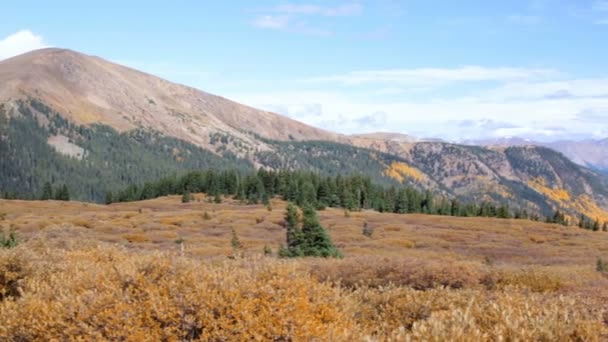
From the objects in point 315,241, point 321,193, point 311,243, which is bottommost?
point 321,193

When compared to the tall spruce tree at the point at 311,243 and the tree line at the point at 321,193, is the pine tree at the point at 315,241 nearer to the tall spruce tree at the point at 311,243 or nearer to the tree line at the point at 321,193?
the tall spruce tree at the point at 311,243

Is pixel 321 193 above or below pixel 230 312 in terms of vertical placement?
below

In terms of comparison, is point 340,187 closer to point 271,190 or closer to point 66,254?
point 271,190

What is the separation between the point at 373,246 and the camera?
2229 inches

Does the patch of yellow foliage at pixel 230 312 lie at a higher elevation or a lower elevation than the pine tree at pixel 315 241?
higher

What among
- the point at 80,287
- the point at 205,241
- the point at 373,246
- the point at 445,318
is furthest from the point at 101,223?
the point at 445,318

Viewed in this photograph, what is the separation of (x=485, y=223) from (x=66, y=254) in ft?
300

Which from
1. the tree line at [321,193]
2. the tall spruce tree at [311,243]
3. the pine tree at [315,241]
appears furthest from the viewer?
the tree line at [321,193]

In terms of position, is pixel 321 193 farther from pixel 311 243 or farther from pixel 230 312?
pixel 230 312

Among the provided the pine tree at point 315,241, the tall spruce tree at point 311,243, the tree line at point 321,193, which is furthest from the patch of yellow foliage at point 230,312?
the tree line at point 321,193

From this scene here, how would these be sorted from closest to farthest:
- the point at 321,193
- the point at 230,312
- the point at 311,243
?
1. the point at 230,312
2. the point at 311,243
3. the point at 321,193

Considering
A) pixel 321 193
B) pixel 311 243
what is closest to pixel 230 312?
pixel 311 243

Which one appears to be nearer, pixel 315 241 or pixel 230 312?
pixel 230 312

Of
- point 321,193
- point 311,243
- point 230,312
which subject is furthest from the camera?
Result: point 321,193
